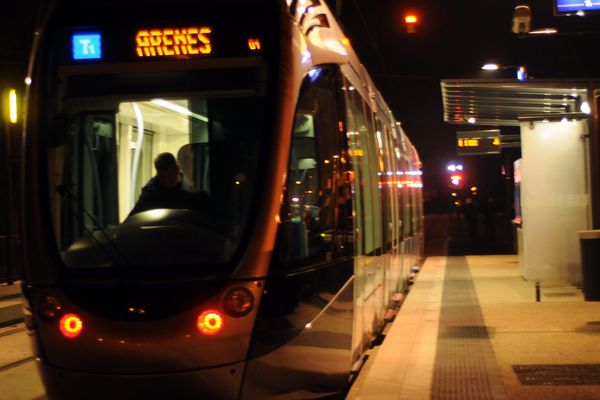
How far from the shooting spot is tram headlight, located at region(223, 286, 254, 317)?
4934 millimetres

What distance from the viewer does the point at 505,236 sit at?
38.2 m

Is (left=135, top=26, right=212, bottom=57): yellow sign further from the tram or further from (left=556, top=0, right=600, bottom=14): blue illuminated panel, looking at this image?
(left=556, top=0, right=600, bottom=14): blue illuminated panel

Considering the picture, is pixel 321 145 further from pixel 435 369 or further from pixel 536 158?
pixel 536 158

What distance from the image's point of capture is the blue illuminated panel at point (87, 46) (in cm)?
547

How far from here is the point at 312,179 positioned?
18.5 feet

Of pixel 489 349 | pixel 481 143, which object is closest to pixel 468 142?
pixel 481 143

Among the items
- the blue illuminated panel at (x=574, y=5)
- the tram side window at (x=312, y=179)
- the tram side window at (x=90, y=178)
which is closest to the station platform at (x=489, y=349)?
the tram side window at (x=312, y=179)

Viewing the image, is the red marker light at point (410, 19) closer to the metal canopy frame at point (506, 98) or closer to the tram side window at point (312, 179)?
the metal canopy frame at point (506, 98)

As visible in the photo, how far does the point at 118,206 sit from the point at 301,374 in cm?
173

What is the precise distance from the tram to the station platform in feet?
5.30

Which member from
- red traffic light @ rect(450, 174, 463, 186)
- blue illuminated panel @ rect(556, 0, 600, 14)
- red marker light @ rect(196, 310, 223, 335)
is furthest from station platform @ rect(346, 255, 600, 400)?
red traffic light @ rect(450, 174, 463, 186)

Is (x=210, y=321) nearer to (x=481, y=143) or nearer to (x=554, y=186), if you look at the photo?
(x=554, y=186)

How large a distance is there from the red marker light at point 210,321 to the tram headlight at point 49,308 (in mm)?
987

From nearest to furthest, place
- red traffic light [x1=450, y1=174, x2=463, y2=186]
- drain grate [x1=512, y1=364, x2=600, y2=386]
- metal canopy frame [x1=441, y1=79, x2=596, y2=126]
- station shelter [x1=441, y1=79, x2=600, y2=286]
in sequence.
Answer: drain grate [x1=512, y1=364, x2=600, y2=386], metal canopy frame [x1=441, y1=79, x2=596, y2=126], station shelter [x1=441, y1=79, x2=600, y2=286], red traffic light [x1=450, y1=174, x2=463, y2=186]
